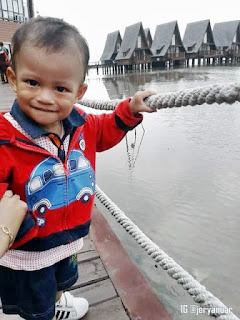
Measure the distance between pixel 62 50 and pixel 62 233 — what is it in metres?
0.66

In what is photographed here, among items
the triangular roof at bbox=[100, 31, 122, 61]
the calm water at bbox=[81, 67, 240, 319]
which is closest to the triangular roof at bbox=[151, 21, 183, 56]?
the triangular roof at bbox=[100, 31, 122, 61]

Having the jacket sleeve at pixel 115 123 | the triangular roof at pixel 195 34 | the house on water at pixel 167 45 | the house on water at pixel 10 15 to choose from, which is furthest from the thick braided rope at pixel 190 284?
the triangular roof at pixel 195 34

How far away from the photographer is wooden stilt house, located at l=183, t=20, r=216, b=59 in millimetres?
41281

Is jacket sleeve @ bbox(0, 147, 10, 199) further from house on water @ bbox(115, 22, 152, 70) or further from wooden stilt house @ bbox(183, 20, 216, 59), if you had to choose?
wooden stilt house @ bbox(183, 20, 216, 59)

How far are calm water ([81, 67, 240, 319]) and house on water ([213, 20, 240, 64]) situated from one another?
43777mm

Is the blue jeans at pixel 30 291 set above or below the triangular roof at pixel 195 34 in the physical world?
below

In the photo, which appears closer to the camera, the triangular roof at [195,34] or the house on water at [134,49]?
the house on water at [134,49]

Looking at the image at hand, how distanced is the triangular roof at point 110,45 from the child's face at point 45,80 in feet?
144

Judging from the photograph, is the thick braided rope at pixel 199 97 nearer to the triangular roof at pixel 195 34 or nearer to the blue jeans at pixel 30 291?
the blue jeans at pixel 30 291

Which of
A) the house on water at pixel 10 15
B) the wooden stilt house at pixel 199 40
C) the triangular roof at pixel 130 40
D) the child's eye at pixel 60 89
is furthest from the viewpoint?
the wooden stilt house at pixel 199 40

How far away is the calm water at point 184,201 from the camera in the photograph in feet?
7.61

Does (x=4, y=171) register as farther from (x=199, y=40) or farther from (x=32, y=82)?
(x=199, y=40)

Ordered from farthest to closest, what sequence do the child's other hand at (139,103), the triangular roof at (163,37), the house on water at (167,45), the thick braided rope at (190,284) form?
the house on water at (167,45), the triangular roof at (163,37), the child's other hand at (139,103), the thick braided rope at (190,284)

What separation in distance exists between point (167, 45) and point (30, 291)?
4188 centimetres
